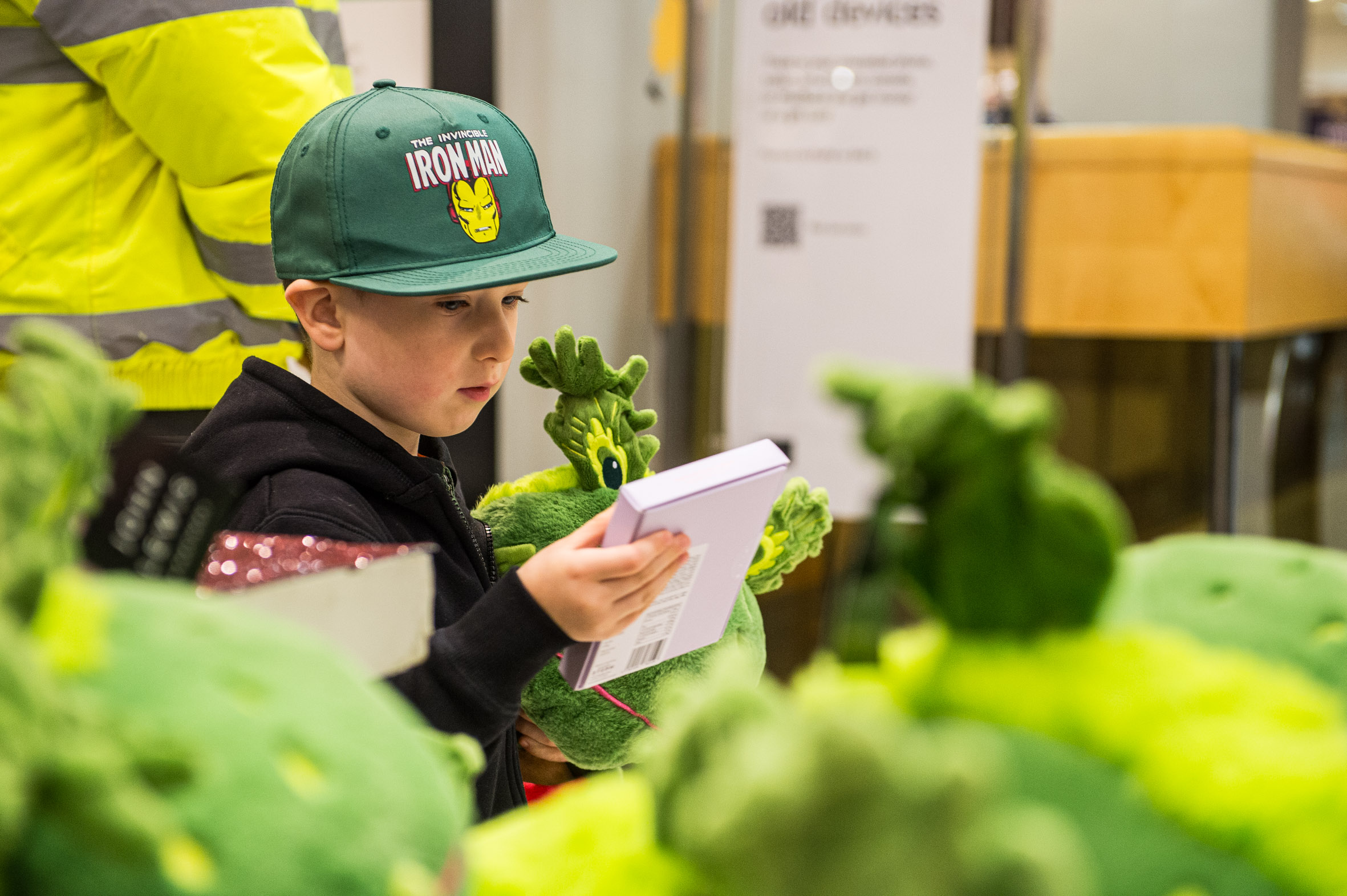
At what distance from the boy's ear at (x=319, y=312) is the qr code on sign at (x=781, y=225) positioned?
5.90 ft

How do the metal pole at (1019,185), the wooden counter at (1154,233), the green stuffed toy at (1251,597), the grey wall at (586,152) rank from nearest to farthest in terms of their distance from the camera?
the green stuffed toy at (1251,597) < the grey wall at (586,152) < the wooden counter at (1154,233) < the metal pole at (1019,185)

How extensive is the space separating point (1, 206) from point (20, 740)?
1093 millimetres

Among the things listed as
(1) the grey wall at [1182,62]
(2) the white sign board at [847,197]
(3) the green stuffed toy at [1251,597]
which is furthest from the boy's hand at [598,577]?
(1) the grey wall at [1182,62]

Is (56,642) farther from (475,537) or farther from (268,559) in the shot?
(475,537)

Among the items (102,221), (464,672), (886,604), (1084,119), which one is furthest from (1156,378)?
(886,604)

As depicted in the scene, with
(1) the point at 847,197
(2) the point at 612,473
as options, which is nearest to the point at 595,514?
(2) the point at 612,473

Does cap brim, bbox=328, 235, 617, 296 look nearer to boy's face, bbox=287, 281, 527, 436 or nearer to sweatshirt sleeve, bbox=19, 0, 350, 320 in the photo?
boy's face, bbox=287, 281, 527, 436

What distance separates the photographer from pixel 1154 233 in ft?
8.29

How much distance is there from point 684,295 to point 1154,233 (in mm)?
998

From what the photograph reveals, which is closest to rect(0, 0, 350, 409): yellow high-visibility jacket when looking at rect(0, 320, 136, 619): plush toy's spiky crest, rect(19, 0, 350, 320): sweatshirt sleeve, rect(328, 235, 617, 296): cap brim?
rect(19, 0, 350, 320): sweatshirt sleeve

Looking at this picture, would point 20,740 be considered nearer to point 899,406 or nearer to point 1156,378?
point 899,406

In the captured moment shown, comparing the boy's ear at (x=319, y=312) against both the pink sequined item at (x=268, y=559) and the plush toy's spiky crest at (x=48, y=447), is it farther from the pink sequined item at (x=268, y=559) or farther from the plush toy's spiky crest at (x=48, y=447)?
the plush toy's spiky crest at (x=48, y=447)

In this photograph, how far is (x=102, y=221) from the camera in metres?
1.19

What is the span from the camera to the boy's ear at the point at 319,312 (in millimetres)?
910
